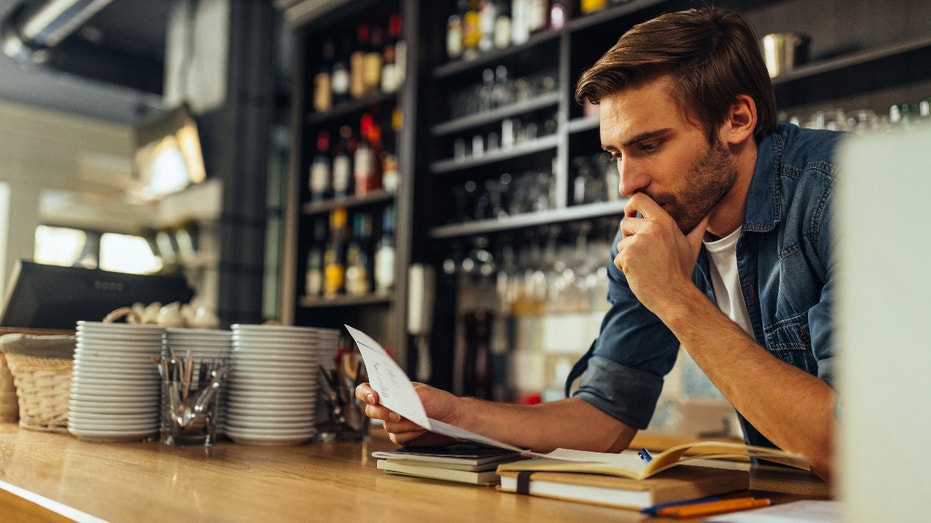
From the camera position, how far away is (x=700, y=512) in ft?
2.52

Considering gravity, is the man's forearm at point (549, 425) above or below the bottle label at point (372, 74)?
below

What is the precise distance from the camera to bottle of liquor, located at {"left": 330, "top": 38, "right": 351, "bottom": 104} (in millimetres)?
3793

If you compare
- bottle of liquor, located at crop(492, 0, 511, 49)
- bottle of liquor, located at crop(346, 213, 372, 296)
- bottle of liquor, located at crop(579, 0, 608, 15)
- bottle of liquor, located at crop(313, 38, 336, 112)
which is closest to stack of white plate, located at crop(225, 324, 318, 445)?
bottle of liquor, located at crop(579, 0, 608, 15)

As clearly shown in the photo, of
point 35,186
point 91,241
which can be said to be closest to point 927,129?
point 35,186

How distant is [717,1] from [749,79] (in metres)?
1.26

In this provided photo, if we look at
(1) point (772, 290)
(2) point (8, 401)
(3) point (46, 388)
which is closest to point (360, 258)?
(2) point (8, 401)

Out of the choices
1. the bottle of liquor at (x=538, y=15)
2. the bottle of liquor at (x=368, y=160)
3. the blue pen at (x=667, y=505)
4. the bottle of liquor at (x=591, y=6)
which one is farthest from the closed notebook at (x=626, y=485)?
the bottle of liquor at (x=368, y=160)

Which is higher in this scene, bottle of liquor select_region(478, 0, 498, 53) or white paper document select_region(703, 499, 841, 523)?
bottle of liquor select_region(478, 0, 498, 53)

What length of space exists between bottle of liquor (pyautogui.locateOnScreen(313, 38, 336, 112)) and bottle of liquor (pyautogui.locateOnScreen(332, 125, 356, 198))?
7.6 inches

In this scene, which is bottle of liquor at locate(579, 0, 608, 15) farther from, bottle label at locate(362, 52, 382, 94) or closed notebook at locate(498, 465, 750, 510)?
closed notebook at locate(498, 465, 750, 510)

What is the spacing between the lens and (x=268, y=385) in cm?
133

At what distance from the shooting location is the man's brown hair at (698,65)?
135 centimetres

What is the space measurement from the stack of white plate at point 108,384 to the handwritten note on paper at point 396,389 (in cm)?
51

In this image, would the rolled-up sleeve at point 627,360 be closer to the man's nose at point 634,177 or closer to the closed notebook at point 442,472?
the man's nose at point 634,177
